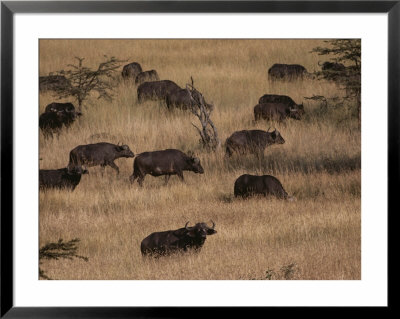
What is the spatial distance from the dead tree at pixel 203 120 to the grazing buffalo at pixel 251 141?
12cm

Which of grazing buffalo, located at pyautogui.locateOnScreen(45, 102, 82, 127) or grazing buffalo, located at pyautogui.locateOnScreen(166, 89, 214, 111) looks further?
grazing buffalo, located at pyautogui.locateOnScreen(166, 89, 214, 111)

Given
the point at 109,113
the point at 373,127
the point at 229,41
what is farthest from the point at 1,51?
the point at 373,127

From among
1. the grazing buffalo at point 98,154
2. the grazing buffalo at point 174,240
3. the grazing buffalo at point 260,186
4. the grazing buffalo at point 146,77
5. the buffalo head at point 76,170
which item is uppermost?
the grazing buffalo at point 146,77

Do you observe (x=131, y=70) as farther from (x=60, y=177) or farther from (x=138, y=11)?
(x=60, y=177)

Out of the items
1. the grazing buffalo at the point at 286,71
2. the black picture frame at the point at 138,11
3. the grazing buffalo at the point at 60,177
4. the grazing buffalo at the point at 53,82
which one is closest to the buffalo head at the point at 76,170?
the grazing buffalo at the point at 60,177

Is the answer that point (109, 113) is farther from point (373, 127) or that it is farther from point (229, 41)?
point (373, 127)

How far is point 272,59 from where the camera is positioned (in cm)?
1401

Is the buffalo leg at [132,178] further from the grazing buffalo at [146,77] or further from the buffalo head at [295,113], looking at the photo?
the buffalo head at [295,113]

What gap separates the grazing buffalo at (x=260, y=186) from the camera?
46.0 feet

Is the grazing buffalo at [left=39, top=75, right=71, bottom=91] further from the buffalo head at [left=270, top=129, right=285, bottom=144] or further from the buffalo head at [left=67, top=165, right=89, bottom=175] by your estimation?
the buffalo head at [left=270, top=129, right=285, bottom=144]

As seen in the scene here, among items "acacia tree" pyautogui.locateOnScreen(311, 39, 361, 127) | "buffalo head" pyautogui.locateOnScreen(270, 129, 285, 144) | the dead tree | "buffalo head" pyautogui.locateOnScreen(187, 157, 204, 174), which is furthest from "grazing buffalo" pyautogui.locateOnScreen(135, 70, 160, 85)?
"acacia tree" pyautogui.locateOnScreen(311, 39, 361, 127)

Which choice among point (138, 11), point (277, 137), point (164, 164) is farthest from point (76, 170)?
point (277, 137)

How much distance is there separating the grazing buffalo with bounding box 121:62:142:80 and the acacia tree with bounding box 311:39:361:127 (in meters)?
1.55

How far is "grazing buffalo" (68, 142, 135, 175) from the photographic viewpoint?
45.4ft
